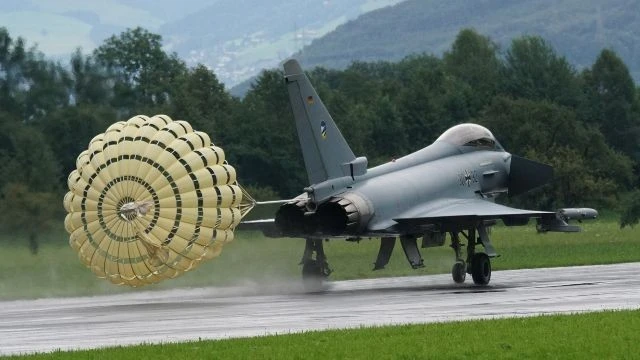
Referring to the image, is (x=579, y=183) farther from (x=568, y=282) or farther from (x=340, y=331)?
(x=340, y=331)

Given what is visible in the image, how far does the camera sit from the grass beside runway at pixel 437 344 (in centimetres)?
1834

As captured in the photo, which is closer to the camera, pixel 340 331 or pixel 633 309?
pixel 340 331

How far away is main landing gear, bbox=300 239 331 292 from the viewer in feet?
112

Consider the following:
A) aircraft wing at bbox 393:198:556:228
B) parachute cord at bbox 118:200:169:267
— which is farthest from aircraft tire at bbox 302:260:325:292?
parachute cord at bbox 118:200:169:267

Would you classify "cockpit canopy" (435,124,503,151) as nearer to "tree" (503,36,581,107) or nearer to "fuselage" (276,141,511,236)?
"fuselage" (276,141,511,236)

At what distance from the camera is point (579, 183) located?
6425 cm

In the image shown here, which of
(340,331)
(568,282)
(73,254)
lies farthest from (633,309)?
(73,254)

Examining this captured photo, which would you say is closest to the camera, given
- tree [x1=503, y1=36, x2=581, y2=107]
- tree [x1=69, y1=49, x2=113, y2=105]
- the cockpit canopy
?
the cockpit canopy

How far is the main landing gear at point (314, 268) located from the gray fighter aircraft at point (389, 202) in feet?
0.08

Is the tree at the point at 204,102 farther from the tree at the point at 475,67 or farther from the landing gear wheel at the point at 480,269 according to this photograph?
the landing gear wheel at the point at 480,269

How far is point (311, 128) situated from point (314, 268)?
408 cm

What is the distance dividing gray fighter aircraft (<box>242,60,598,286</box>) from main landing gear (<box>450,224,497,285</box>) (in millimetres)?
23

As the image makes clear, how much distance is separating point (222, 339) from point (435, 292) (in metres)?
11.0

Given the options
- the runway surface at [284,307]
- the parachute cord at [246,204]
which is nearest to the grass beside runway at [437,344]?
the runway surface at [284,307]
